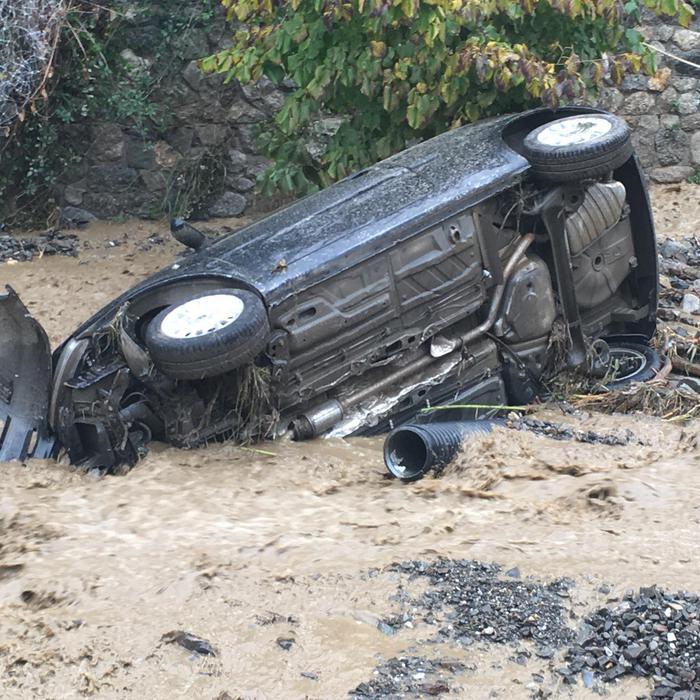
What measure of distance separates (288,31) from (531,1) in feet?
5.44

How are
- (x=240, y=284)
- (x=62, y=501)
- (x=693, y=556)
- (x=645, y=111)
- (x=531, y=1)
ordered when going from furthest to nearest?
1. (x=645, y=111)
2. (x=531, y=1)
3. (x=240, y=284)
4. (x=62, y=501)
5. (x=693, y=556)

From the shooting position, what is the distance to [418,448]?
5492 millimetres

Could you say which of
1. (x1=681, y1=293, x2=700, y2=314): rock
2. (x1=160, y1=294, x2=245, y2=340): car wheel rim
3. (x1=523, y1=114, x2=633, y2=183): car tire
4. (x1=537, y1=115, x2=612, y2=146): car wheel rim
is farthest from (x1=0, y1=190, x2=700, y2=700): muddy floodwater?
(x1=681, y1=293, x2=700, y2=314): rock

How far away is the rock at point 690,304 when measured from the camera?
8.16m

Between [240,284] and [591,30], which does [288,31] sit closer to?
[591,30]

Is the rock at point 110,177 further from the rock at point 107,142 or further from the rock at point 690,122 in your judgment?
the rock at point 690,122

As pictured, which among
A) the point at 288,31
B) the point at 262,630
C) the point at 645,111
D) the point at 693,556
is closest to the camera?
the point at 262,630

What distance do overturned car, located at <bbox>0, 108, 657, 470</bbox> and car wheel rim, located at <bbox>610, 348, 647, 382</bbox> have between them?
0.12m

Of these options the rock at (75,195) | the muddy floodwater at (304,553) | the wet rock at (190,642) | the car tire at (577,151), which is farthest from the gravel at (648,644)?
the rock at (75,195)

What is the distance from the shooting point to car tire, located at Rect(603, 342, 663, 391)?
274 inches

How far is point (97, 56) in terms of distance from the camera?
388 inches

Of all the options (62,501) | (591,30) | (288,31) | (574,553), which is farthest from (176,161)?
(574,553)

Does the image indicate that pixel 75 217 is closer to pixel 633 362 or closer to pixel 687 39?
pixel 633 362

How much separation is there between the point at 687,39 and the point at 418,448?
248 inches
